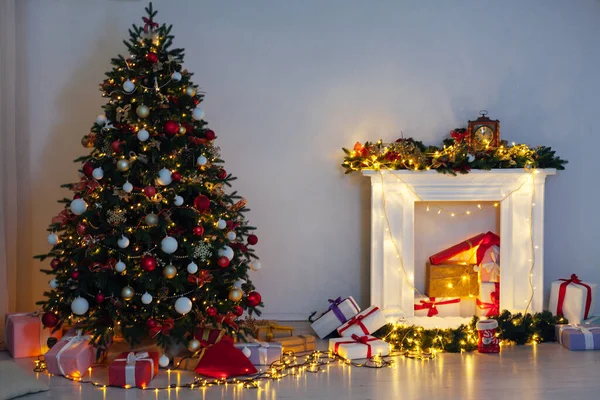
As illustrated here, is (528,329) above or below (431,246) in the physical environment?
below

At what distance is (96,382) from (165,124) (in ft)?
5.08

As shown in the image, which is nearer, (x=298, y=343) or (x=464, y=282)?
(x=298, y=343)

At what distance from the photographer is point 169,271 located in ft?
13.8

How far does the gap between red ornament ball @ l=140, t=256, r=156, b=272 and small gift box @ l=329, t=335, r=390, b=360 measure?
4.35ft

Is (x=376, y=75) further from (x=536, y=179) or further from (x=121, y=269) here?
(x=121, y=269)

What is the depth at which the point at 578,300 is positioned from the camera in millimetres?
5238

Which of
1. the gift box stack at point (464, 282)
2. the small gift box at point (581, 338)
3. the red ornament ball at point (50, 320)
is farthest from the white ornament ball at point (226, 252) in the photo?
the small gift box at point (581, 338)

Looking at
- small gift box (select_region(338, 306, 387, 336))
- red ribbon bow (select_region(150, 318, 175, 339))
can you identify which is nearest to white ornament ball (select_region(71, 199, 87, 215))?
red ribbon bow (select_region(150, 318, 175, 339))

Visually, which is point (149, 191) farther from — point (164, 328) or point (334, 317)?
point (334, 317)

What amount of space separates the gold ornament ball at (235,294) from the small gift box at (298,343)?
1.70ft


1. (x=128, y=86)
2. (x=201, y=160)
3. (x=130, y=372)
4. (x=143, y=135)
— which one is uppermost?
(x=128, y=86)

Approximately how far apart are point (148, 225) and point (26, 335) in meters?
1.18

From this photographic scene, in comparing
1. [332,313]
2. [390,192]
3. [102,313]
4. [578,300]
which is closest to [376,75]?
[390,192]

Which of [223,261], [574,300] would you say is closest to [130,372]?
[223,261]
